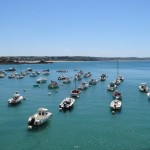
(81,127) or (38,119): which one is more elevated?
(38,119)

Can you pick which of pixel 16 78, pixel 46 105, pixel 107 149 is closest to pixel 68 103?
pixel 46 105

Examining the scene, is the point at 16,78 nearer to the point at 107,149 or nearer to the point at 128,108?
the point at 128,108

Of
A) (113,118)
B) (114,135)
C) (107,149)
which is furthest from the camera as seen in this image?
(113,118)

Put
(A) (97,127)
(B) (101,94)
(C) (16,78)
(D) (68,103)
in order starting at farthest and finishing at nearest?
(C) (16,78) → (B) (101,94) → (D) (68,103) → (A) (97,127)

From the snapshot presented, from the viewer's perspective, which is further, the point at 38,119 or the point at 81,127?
the point at 38,119

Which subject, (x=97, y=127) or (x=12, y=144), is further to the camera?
(x=97, y=127)

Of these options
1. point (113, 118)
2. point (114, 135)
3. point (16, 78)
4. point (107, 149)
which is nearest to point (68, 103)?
point (113, 118)

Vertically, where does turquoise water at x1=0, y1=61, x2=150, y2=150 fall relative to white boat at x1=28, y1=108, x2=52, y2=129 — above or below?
A: below

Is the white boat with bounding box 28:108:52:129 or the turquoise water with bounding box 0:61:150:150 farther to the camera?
the white boat with bounding box 28:108:52:129

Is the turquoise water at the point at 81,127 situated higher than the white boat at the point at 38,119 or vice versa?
the white boat at the point at 38,119

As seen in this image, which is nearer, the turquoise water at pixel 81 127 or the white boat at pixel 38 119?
the turquoise water at pixel 81 127
